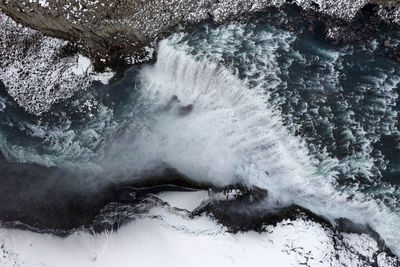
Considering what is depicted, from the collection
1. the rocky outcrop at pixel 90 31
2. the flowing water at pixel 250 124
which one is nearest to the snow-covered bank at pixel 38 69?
the rocky outcrop at pixel 90 31

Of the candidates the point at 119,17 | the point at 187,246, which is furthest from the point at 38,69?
the point at 187,246

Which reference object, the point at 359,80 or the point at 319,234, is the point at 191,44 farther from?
the point at 319,234

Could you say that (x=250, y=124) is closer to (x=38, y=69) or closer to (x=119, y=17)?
(x=119, y=17)

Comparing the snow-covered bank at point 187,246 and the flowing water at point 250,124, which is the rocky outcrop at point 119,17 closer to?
the flowing water at point 250,124

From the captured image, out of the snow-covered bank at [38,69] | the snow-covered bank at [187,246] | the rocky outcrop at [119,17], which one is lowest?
the snow-covered bank at [187,246]

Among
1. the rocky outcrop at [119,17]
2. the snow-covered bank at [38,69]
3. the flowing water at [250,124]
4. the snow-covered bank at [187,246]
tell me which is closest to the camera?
the snow-covered bank at [187,246]
